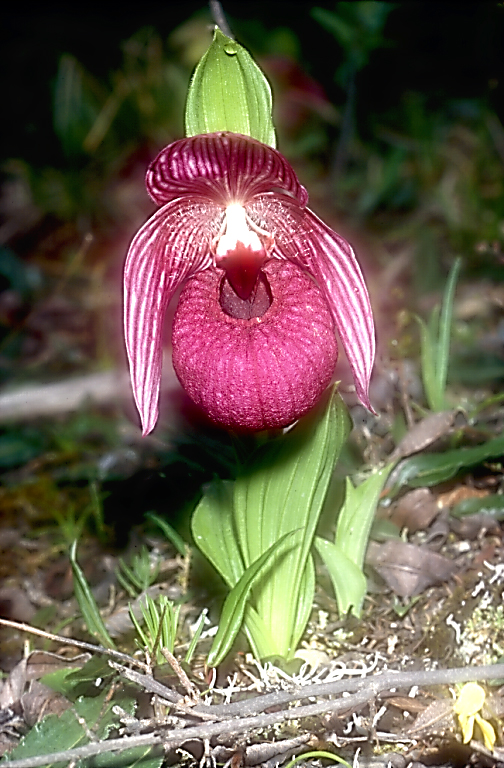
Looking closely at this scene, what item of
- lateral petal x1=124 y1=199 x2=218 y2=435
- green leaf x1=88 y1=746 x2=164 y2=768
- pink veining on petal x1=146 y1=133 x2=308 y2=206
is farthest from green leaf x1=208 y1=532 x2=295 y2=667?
pink veining on petal x1=146 y1=133 x2=308 y2=206

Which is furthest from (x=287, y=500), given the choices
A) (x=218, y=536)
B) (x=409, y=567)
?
(x=409, y=567)

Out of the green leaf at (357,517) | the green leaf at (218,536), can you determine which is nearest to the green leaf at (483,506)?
the green leaf at (357,517)

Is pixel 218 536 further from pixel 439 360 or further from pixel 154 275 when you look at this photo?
pixel 439 360

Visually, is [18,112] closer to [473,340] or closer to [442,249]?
[442,249]

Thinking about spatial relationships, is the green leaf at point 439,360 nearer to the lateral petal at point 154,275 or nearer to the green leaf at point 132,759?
the lateral petal at point 154,275

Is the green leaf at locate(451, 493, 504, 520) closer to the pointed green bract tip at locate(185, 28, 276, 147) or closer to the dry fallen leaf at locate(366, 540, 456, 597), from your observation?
the dry fallen leaf at locate(366, 540, 456, 597)
